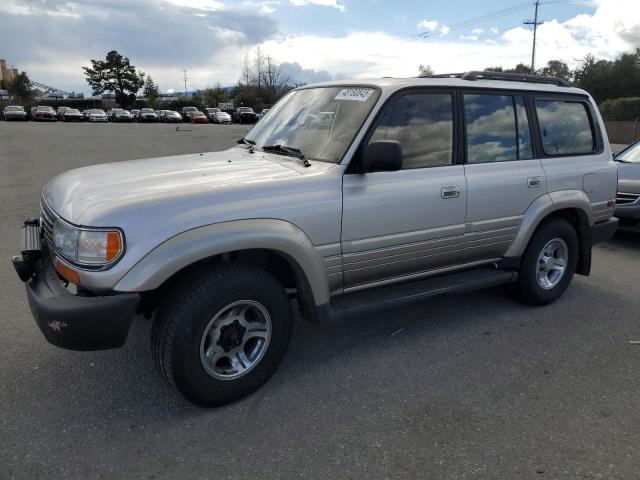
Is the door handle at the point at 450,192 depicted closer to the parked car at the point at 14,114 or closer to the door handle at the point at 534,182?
the door handle at the point at 534,182

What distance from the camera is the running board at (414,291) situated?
10.9 ft

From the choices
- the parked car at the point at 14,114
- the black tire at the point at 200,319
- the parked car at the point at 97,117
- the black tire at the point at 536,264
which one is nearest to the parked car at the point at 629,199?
the black tire at the point at 536,264

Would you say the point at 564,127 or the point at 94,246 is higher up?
the point at 564,127

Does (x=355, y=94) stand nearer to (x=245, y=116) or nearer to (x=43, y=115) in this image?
(x=245, y=116)

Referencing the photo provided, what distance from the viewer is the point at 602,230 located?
4.80 m

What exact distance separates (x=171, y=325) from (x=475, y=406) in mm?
1798

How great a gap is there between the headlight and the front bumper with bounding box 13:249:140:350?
19cm

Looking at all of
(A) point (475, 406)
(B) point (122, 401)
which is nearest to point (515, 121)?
(A) point (475, 406)

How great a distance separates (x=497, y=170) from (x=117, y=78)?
88538 millimetres

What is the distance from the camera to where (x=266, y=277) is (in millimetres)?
2967

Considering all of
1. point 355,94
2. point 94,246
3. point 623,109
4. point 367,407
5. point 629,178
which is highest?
point 623,109

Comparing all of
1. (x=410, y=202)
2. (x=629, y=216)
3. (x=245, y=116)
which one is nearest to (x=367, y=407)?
(x=410, y=202)

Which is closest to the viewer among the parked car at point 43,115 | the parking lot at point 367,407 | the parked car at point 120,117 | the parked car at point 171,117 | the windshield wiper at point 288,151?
the parking lot at point 367,407

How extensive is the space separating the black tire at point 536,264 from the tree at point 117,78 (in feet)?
280
